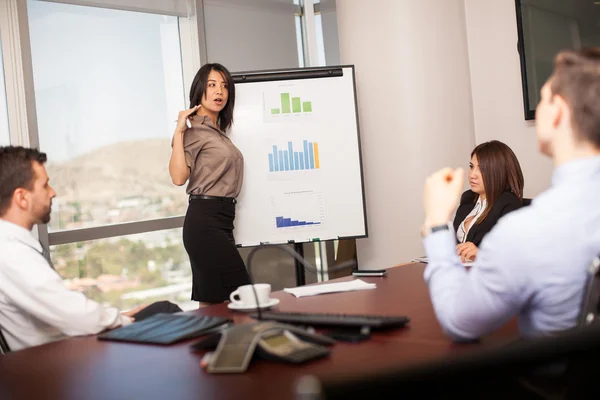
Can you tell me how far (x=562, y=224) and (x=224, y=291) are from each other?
289 cm

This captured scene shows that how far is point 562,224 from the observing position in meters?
1.24

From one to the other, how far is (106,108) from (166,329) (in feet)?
9.70

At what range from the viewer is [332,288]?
2291mm

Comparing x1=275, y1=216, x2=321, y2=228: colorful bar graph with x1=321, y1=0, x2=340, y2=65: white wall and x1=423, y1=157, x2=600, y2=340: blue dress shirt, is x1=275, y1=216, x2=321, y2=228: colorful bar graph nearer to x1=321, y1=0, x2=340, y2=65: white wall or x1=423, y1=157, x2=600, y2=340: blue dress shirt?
x1=321, y1=0, x2=340, y2=65: white wall

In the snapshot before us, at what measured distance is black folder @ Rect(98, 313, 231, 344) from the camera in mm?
1726

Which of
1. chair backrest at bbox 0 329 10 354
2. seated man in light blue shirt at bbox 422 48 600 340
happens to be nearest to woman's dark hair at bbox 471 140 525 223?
seated man in light blue shirt at bbox 422 48 600 340

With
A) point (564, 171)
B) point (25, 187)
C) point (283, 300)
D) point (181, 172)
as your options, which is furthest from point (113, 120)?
point (564, 171)

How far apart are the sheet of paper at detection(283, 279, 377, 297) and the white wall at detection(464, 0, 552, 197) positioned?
2.59 metres

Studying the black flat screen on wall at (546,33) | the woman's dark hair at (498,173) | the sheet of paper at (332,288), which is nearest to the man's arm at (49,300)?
the sheet of paper at (332,288)

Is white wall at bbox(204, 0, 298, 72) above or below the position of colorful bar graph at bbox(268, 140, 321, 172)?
above

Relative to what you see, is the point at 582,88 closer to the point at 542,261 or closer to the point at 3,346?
the point at 542,261

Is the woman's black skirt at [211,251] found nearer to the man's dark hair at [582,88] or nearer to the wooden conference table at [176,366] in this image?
the wooden conference table at [176,366]

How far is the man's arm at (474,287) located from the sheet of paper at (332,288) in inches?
32.4

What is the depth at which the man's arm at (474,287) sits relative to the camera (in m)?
1.26
